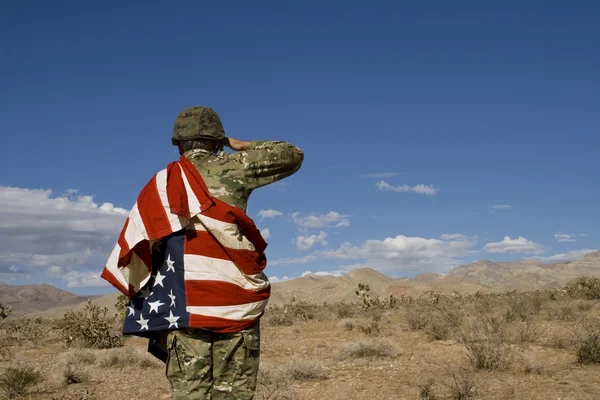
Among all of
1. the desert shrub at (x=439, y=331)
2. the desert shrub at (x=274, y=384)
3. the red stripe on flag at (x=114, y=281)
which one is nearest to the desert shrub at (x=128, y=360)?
the desert shrub at (x=274, y=384)

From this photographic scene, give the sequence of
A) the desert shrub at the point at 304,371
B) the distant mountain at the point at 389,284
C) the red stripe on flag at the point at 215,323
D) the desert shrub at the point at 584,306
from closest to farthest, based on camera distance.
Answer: the red stripe on flag at the point at 215,323 < the desert shrub at the point at 304,371 < the desert shrub at the point at 584,306 < the distant mountain at the point at 389,284

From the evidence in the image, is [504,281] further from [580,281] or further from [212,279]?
[212,279]

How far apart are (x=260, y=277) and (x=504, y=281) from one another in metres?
102

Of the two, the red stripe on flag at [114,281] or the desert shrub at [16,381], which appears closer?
the red stripe on flag at [114,281]

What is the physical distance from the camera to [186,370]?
312 centimetres

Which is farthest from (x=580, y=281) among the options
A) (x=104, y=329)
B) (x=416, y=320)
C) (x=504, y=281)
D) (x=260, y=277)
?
(x=504, y=281)

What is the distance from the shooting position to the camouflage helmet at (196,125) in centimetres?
341

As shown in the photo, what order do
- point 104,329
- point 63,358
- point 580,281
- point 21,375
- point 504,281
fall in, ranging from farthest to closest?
point 504,281
point 580,281
point 104,329
point 63,358
point 21,375

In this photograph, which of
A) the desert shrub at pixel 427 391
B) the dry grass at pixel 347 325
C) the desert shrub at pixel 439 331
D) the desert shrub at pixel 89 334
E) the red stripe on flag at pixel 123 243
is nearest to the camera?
the red stripe on flag at pixel 123 243

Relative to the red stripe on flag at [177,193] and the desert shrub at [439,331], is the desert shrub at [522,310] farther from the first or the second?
the red stripe on flag at [177,193]

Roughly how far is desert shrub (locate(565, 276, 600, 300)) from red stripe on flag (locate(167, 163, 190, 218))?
2181 centimetres

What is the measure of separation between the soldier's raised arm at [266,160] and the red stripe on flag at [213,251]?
1.39 feet

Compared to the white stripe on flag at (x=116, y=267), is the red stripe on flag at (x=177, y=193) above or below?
above

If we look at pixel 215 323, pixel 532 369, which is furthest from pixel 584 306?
pixel 215 323
